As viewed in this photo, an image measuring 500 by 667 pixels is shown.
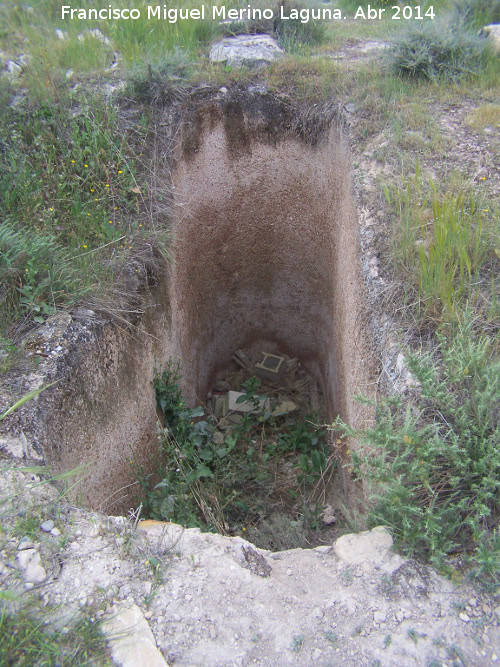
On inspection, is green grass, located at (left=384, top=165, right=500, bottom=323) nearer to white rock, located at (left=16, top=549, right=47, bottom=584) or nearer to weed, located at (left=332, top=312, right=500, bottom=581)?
weed, located at (left=332, top=312, right=500, bottom=581)

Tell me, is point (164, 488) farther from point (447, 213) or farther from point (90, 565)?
point (447, 213)

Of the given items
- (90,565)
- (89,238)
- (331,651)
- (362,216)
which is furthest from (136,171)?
(331,651)

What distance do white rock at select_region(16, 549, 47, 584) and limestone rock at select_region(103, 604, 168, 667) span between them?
29cm

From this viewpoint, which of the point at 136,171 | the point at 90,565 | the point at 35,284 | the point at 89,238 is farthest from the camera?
the point at 136,171

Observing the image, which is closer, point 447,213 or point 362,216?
point 447,213

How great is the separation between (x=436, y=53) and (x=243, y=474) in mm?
3889

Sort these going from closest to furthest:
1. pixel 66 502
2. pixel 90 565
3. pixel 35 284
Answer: pixel 90 565 < pixel 66 502 < pixel 35 284

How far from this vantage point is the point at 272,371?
527 centimetres

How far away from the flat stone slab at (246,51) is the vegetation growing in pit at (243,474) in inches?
111

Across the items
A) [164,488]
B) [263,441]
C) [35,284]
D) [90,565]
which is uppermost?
[35,284]

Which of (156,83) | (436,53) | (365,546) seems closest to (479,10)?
(436,53)

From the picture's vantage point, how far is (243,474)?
3.73 meters

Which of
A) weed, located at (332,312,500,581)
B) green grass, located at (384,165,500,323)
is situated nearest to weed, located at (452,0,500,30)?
green grass, located at (384,165,500,323)

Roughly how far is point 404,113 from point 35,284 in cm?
295
